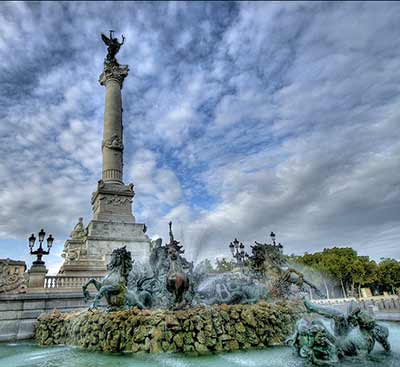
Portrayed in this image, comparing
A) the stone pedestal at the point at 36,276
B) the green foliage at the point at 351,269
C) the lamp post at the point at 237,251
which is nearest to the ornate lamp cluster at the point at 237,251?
the lamp post at the point at 237,251

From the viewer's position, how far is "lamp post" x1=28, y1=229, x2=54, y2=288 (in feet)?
46.6

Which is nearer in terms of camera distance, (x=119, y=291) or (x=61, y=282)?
(x=119, y=291)

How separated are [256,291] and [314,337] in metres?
4.89

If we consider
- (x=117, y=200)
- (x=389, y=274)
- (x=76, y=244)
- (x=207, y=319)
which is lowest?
(x=207, y=319)

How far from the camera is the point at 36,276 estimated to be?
14.3m

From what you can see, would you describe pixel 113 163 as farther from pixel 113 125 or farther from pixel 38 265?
pixel 38 265

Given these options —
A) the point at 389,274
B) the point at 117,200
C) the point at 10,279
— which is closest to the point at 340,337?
the point at 10,279

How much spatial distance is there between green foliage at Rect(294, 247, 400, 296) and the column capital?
35.5 meters

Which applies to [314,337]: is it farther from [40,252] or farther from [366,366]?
[40,252]

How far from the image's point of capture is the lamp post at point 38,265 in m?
14.2

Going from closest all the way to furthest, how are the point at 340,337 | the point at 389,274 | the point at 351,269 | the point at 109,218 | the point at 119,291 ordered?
the point at 340,337 < the point at 119,291 < the point at 109,218 < the point at 351,269 < the point at 389,274

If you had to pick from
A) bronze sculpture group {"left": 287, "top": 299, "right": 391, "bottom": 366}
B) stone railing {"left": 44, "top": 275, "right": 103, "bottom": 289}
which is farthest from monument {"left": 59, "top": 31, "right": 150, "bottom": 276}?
bronze sculpture group {"left": 287, "top": 299, "right": 391, "bottom": 366}

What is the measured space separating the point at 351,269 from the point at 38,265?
135 ft

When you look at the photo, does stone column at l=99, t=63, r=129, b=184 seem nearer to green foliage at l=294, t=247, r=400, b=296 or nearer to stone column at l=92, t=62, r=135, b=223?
stone column at l=92, t=62, r=135, b=223
